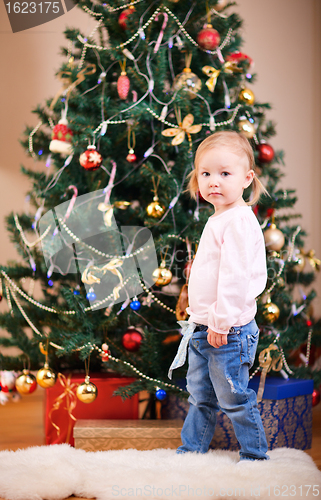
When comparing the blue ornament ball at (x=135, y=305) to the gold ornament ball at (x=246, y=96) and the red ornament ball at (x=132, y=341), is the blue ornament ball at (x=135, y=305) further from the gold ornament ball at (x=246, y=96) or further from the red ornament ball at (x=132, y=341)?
the gold ornament ball at (x=246, y=96)

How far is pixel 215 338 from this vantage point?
3.14 ft

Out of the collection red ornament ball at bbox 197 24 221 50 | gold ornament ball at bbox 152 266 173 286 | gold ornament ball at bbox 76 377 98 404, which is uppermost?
red ornament ball at bbox 197 24 221 50

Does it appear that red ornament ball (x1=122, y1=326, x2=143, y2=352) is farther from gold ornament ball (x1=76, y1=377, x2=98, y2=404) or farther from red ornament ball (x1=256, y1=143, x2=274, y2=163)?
red ornament ball (x1=256, y1=143, x2=274, y2=163)

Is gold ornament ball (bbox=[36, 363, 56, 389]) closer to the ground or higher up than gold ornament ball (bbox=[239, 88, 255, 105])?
closer to the ground

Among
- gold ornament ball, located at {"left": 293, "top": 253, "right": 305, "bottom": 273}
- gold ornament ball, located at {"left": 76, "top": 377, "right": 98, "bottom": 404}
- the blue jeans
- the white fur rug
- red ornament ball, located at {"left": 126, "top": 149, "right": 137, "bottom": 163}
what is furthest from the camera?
gold ornament ball, located at {"left": 293, "top": 253, "right": 305, "bottom": 273}

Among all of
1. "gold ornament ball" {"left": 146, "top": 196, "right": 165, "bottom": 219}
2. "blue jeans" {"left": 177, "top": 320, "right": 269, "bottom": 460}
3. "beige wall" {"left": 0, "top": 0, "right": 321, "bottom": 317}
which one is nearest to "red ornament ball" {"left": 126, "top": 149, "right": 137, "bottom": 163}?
"gold ornament ball" {"left": 146, "top": 196, "right": 165, "bottom": 219}

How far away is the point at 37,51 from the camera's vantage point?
6.56 ft

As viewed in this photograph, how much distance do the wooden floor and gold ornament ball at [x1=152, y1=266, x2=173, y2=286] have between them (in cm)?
58

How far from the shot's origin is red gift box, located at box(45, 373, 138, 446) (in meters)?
1.27

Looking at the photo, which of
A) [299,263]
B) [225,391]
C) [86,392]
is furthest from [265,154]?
[86,392]

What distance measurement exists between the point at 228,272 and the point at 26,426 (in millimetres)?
947

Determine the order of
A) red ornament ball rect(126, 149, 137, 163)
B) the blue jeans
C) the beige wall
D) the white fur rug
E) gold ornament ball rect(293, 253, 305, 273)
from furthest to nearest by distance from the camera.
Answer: the beige wall < gold ornament ball rect(293, 253, 305, 273) < red ornament ball rect(126, 149, 137, 163) < the blue jeans < the white fur rug

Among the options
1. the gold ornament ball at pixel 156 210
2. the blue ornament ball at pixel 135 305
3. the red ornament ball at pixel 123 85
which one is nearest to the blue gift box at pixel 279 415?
the blue ornament ball at pixel 135 305

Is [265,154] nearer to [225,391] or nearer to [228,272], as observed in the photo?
[228,272]
